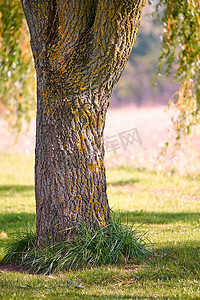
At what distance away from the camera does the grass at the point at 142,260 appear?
3248 millimetres

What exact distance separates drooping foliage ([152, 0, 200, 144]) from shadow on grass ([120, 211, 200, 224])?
1.55 m

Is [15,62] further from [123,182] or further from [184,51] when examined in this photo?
[123,182]

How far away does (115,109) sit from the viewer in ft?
94.8

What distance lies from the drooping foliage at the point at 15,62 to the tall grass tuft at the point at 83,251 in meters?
3.88

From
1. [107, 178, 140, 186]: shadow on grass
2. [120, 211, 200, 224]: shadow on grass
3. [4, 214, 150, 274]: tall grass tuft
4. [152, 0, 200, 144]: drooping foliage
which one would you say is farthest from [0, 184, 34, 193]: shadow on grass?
[4, 214, 150, 274]: tall grass tuft

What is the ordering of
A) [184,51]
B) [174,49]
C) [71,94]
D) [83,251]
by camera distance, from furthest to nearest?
[174,49]
[184,51]
[71,94]
[83,251]

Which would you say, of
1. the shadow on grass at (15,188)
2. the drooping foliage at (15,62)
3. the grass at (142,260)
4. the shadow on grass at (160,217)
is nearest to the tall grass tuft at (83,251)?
the grass at (142,260)

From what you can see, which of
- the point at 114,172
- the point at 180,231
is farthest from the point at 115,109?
the point at 180,231

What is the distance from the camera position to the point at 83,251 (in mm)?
3736

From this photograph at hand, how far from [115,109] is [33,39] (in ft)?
82.0

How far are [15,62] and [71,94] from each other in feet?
13.1

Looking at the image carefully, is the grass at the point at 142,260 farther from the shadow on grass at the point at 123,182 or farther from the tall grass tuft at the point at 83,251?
the shadow on grass at the point at 123,182

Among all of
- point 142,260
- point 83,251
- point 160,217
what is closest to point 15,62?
point 160,217

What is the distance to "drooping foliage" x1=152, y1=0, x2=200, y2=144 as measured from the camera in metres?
5.64
